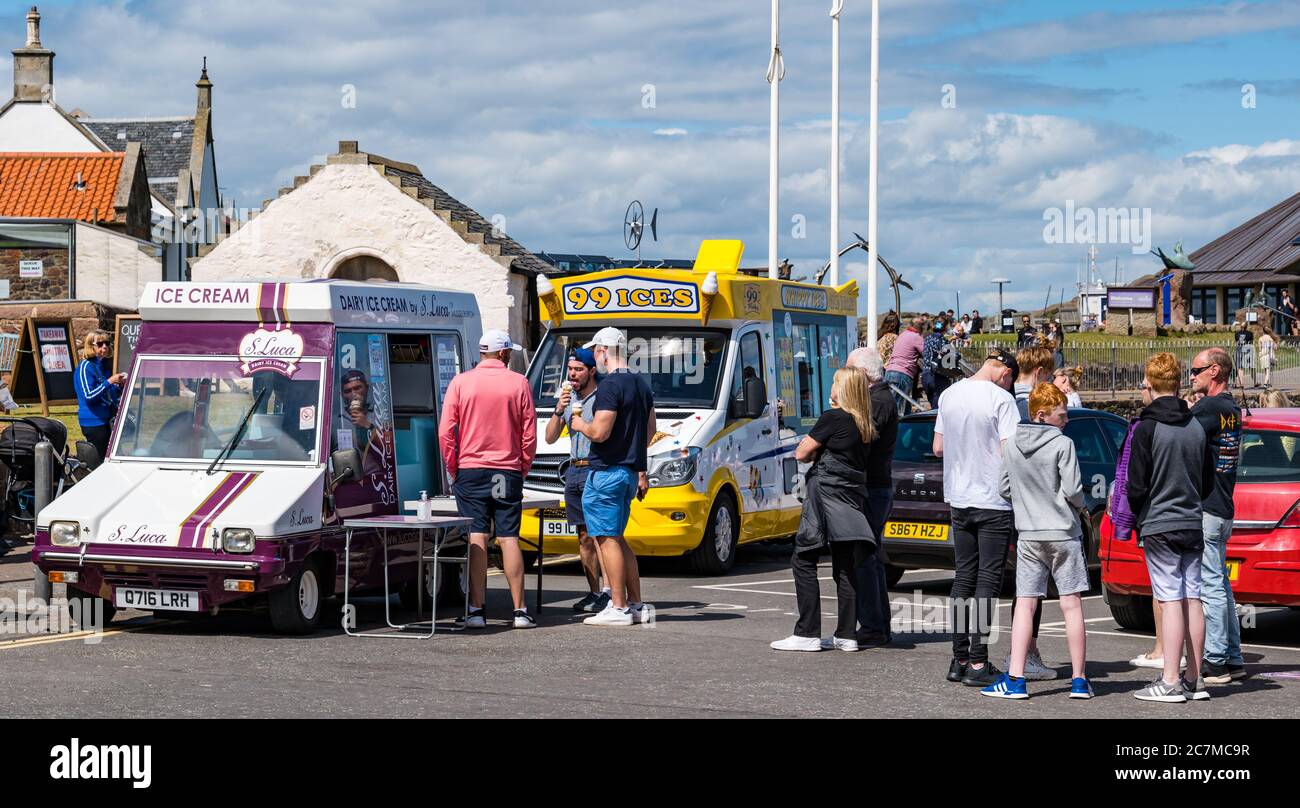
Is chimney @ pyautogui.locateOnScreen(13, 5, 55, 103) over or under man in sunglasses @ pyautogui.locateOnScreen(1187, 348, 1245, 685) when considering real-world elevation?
over

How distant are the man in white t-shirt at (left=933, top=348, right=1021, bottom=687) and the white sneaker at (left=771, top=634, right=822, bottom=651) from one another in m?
1.35

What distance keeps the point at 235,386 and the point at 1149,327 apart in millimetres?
54625

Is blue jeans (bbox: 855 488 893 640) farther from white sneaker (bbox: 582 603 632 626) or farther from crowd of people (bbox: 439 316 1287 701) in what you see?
white sneaker (bbox: 582 603 632 626)

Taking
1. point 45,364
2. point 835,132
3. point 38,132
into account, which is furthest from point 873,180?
point 38,132

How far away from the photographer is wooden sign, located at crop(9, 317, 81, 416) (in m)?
28.0

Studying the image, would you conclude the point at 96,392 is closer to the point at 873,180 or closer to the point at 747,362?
the point at 747,362

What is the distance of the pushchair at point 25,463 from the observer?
15.6 m

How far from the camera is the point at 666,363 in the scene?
16172 millimetres

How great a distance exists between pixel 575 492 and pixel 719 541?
3.21 m

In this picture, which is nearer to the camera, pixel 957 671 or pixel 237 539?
pixel 957 671

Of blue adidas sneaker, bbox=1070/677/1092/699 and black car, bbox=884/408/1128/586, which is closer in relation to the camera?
blue adidas sneaker, bbox=1070/677/1092/699

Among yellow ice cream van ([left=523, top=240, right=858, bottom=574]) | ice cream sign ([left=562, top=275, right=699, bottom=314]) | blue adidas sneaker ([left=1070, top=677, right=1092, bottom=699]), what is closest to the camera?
blue adidas sneaker ([left=1070, top=677, right=1092, bottom=699])

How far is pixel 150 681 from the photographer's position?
369 inches

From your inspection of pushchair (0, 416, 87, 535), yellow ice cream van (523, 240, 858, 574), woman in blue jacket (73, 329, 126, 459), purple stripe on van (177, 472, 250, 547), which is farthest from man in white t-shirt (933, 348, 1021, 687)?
pushchair (0, 416, 87, 535)
